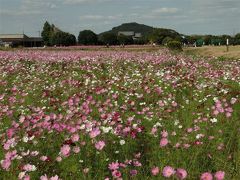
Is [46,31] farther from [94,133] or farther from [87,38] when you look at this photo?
[94,133]

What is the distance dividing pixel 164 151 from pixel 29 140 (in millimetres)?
1466

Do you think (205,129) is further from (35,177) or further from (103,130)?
(35,177)

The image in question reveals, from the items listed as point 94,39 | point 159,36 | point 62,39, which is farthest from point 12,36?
point 62,39

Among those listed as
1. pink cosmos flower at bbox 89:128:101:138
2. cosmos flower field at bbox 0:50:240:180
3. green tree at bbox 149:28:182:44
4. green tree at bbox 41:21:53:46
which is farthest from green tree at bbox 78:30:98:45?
pink cosmos flower at bbox 89:128:101:138

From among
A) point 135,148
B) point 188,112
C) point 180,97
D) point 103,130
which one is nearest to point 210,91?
point 180,97

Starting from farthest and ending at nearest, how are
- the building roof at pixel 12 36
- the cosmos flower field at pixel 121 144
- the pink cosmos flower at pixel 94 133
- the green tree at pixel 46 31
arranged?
the building roof at pixel 12 36 < the green tree at pixel 46 31 < the pink cosmos flower at pixel 94 133 < the cosmos flower field at pixel 121 144

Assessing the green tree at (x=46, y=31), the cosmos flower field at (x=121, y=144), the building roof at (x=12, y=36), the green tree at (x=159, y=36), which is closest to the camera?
the cosmos flower field at (x=121, y=144)

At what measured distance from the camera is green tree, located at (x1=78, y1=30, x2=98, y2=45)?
8543 cm

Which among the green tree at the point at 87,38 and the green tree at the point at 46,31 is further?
the green tree at the point at 46,31

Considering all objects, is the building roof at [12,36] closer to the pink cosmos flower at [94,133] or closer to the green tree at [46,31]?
the green tree at [46,31]

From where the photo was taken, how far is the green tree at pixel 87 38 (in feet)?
280

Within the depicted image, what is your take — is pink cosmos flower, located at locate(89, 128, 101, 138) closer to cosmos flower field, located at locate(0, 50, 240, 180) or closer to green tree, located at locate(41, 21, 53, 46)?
cosmos flower field, located at locate(0, 50, 240, 180)

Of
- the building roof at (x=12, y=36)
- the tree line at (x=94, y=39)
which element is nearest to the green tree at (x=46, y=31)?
the tree line at (x=94, y=39)

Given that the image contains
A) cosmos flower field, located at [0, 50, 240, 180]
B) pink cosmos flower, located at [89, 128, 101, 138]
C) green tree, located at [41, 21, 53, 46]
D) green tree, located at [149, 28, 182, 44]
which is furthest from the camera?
green tree, located at [41, 21, 53, 46]
